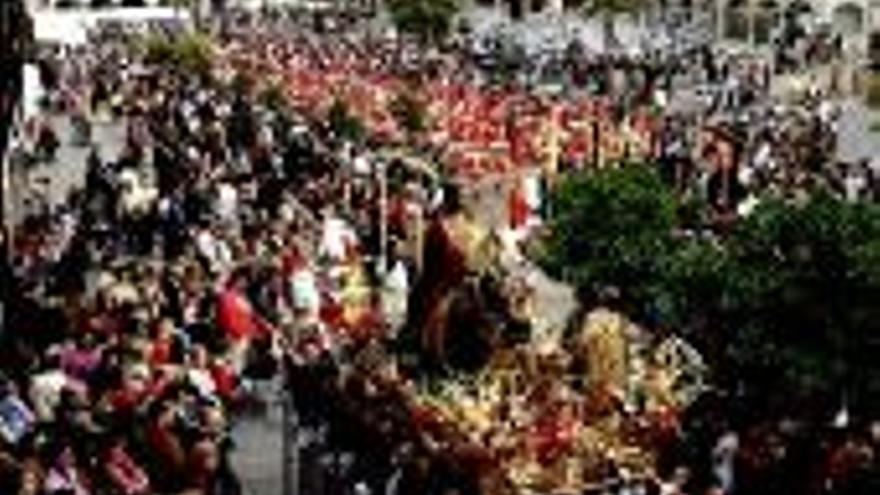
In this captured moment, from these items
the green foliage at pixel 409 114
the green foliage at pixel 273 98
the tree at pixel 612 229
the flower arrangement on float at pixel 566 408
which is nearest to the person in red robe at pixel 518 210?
the tree at pixel 612 229

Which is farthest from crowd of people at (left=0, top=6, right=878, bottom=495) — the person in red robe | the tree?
the tree

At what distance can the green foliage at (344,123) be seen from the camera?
1838 inches

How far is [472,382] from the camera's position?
20797mm

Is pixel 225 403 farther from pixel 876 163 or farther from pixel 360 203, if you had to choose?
pixel 876 163

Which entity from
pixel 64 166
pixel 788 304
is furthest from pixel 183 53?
pixel 788 304

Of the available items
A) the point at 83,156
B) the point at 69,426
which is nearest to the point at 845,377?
the point at 69,426

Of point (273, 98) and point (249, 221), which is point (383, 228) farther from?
point (273, 98)

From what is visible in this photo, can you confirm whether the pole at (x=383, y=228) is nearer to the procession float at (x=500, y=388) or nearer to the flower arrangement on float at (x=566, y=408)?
the procession float at (x=500, y=388)

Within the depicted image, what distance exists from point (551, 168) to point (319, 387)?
2109 cm

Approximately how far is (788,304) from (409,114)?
2415cm

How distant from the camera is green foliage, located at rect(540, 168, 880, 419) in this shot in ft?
75.2

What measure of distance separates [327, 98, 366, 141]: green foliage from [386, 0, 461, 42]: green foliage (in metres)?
35.9

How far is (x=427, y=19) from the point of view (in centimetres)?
8556

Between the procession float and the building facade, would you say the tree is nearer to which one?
the procession float
